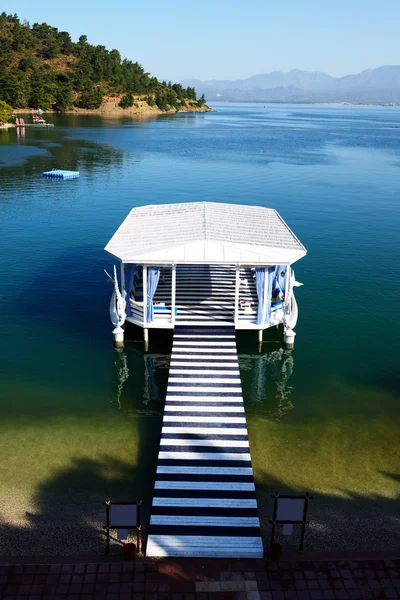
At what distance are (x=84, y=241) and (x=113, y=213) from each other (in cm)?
932

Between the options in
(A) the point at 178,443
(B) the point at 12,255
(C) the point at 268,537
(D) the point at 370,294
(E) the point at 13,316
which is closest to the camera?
(C) the point at 268,537

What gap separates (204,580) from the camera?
35.7 feet

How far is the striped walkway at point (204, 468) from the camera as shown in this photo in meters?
12.0

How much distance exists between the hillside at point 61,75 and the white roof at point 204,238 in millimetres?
131072

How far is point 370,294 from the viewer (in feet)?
98.7

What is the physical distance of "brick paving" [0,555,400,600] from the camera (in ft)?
34.3

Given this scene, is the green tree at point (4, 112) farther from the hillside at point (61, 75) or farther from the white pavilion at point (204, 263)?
the white pavilion at point (204, 263)

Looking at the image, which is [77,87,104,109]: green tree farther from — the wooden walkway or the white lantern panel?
the white lantern panel

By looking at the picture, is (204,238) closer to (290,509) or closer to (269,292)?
(269,292)

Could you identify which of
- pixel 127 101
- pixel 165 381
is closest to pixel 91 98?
pixel 127 101

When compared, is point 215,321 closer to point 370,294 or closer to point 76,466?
point 76,466

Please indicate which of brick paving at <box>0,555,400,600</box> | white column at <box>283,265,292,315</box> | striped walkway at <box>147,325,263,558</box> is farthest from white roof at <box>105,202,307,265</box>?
brick paving at <box>0,555,400,600</box>

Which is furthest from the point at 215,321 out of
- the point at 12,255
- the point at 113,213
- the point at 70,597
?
the point at 113,213

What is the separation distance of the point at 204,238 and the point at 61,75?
162 m
